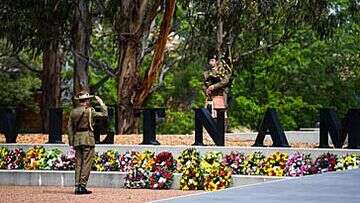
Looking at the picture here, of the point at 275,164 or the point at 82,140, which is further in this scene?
the point at 275,164

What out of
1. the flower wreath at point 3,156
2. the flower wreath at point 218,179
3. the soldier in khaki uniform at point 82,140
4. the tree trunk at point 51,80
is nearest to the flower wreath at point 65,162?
the flower wreath at point 3,156

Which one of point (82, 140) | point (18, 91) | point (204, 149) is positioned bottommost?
point (204, 149)

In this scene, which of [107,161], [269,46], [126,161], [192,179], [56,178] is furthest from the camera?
[269,46]

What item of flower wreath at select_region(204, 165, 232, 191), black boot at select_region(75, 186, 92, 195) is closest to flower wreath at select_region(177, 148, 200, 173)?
flower wreath at select_region(204, 165, 232, 191)

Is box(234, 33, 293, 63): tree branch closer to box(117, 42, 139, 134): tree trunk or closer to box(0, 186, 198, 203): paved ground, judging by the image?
box(117, 42, 139, 134): tree trunk

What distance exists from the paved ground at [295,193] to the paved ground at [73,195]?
4.45 metres

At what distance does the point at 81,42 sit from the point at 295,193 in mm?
19736

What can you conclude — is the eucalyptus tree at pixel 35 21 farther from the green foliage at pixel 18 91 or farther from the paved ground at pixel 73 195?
the green foliage at pixel 18 91

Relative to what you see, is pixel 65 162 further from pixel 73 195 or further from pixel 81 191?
pixel 73 195

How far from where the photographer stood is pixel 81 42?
29844mm

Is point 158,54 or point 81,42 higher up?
point 81,42

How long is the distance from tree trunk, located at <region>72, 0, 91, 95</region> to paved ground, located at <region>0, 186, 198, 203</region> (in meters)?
10.7

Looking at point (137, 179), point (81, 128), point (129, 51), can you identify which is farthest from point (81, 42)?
point (81, 128)

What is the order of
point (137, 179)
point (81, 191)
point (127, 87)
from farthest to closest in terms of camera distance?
point (127, 87)
point (137, 179)
point (81, 191)
